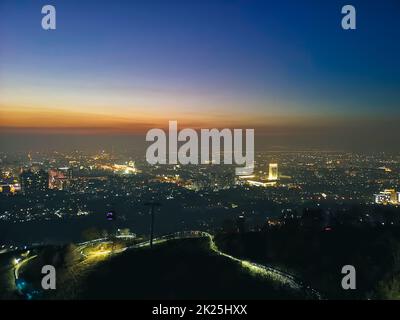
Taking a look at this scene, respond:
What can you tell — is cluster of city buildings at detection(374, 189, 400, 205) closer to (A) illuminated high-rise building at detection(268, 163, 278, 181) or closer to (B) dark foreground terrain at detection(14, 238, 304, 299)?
(A) illuminated high-rise building at detection(268, 163, 278, 181)

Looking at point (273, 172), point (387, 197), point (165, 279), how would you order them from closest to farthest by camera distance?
point (165, 279), point (387, 197), point (273, 172)

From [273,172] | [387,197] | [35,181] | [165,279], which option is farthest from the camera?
[35,181]

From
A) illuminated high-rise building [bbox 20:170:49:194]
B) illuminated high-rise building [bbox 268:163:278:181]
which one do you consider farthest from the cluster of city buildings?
illuminated high-rise building [bbox 20:170:49:194]

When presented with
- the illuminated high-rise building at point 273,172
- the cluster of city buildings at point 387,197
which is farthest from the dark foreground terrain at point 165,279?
the cluster of city buildings at point 387,197

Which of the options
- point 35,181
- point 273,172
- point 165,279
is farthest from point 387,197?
point 35,181

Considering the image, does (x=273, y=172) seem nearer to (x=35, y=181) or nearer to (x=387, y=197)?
(x=387, y=197)
